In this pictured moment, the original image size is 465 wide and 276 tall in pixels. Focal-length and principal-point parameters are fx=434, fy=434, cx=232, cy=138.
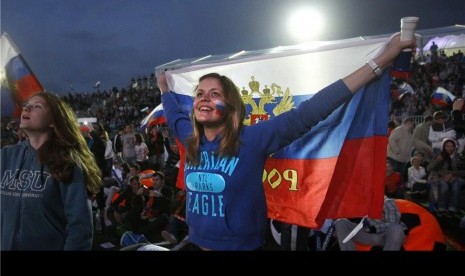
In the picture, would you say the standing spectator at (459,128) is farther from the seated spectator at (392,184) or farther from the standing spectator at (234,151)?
the standing spectator at (234,151)

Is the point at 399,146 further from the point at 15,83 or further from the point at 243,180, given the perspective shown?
the point at 15,83

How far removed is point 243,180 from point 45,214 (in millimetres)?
1049

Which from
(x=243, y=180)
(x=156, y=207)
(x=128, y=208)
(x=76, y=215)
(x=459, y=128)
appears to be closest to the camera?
(x=76, y=215)

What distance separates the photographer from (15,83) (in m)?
3.06

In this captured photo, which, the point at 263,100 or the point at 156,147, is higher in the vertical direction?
the point at 263,100

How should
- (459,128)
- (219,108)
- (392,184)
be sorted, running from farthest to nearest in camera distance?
(459,128) → (392,184) → (219,108)

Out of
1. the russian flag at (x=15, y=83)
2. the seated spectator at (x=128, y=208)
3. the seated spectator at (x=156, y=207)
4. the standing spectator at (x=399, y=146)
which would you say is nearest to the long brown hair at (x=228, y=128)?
the russian flag at (x=15, y=83)

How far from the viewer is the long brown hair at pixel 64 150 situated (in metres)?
2.30

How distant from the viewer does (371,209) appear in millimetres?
2850

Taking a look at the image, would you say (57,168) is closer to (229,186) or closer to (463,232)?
(229,186)

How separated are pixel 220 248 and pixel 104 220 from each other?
456cm

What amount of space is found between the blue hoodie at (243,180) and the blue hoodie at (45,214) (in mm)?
613

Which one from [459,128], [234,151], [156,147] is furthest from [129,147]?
[234,151]

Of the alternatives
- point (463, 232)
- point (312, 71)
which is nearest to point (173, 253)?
point (312, 71)
